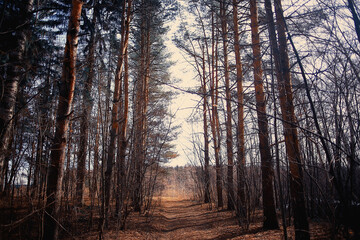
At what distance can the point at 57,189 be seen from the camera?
10.3ft

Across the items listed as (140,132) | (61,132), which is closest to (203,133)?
(140,132)

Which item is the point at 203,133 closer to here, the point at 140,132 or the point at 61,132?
the point at 140,132

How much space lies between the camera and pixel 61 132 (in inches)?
128

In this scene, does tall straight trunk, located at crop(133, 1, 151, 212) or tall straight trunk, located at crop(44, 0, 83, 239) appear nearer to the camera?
tall straight trunk, located at crop(44, 0, 83, 239)

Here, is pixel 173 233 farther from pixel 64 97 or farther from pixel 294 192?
pixel 64 97

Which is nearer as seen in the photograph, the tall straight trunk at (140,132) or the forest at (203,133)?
the forest at (203,133)

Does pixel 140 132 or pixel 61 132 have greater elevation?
pixel 140 132

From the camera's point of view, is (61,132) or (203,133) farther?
(203,133)

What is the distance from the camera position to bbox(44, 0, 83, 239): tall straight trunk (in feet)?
10.2

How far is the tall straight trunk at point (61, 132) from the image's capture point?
3.11 metres

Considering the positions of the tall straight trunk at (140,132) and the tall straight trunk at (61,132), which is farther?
the tall straight trunk at (140,132)

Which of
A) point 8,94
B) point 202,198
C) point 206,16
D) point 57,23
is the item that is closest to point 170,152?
point 202,198

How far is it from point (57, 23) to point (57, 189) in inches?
300

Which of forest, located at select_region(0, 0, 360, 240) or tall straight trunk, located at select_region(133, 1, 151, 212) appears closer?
forest, located at select_region(0, 0, 360, 240)
